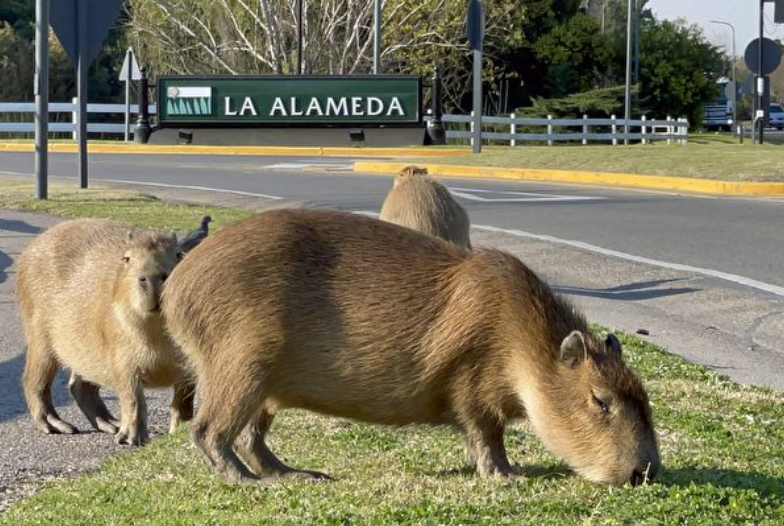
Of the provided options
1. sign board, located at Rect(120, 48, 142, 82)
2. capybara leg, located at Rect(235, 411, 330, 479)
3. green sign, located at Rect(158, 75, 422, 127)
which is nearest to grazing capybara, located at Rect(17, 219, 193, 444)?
capybara leg, located at Rect(235, 411, 330, 479)

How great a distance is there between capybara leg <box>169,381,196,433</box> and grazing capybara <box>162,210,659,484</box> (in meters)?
1.38

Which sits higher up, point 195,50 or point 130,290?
point 195,50

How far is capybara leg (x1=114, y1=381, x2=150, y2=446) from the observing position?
640 cm

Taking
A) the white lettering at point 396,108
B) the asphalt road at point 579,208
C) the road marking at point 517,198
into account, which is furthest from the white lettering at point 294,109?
the road marking at point 517,198

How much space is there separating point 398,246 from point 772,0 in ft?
89.8

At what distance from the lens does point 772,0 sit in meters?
30.7

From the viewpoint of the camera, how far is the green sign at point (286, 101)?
33594mm

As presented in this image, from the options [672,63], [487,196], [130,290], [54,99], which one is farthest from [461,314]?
[672,63]

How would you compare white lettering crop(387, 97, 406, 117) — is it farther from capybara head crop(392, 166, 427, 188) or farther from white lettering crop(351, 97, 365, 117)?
capybara head crop(392, 166, 427, 188)

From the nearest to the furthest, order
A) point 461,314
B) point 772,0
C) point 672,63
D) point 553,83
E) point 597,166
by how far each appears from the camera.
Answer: point 461,314 → point 597,166 → point 772,0 → point 553,83 → point 672,63

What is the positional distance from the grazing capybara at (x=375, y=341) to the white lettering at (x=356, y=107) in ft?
94.4

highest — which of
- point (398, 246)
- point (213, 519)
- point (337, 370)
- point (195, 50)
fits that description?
point (195, 50)

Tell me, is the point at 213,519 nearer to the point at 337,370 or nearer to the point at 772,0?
the point at 337,370

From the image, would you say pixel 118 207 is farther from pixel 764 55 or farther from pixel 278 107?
pixel 764 55
